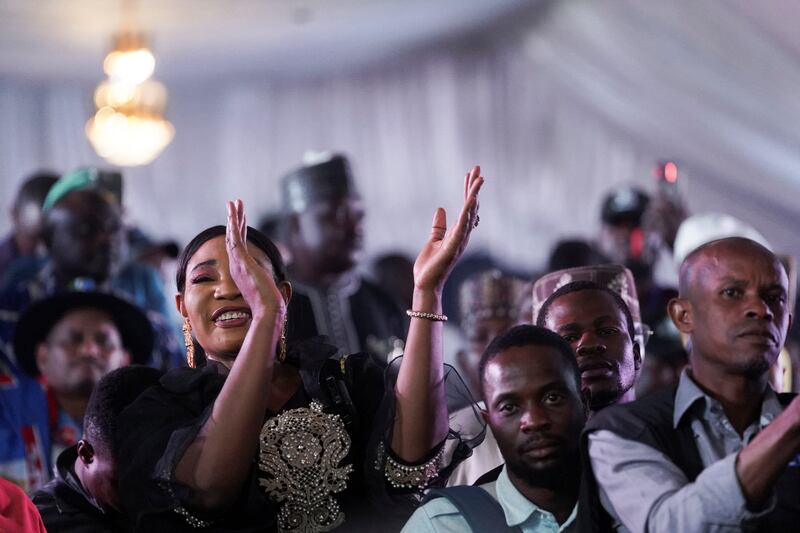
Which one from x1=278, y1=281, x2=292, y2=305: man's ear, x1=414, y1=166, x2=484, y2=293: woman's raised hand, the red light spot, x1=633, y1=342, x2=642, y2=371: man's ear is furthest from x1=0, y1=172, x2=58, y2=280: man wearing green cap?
x1=414, y1=166, x2=484, y2=293: woman's raised hand

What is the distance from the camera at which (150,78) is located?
377 inches

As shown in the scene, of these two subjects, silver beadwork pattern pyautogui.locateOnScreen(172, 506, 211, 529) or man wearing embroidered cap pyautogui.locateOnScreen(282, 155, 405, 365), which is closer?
silver beadwork pattern pyautogui.locateOnScreen(172, 506, 211, 529)

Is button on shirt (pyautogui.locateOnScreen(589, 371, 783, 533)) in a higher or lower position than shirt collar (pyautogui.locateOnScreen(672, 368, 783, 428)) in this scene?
lower

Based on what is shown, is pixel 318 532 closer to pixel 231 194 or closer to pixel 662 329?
pixel 662 329

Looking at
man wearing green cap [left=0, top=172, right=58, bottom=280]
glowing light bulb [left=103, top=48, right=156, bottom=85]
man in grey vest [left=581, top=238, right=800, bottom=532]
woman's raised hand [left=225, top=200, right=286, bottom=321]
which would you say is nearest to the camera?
man in grey vest [left=581, top=238, right=800, bottom=532]

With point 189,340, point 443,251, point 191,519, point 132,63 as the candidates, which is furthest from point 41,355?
point 132,63

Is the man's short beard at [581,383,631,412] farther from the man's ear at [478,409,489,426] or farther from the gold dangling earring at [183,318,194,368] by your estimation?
the gold dangling earring at [183,318,194,368]

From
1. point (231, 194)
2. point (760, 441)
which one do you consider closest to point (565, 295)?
point (760, 441)

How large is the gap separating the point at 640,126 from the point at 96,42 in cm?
372

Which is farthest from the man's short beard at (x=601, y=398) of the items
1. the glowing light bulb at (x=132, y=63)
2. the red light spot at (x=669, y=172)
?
the glowing light bulb at (x=132, y=63)

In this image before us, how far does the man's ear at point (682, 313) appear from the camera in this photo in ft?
9.91

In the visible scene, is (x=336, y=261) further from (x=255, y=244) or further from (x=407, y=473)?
(x=407, y=473)

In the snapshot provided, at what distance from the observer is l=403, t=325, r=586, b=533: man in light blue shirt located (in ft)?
9.41

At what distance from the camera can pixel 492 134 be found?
923 cm
